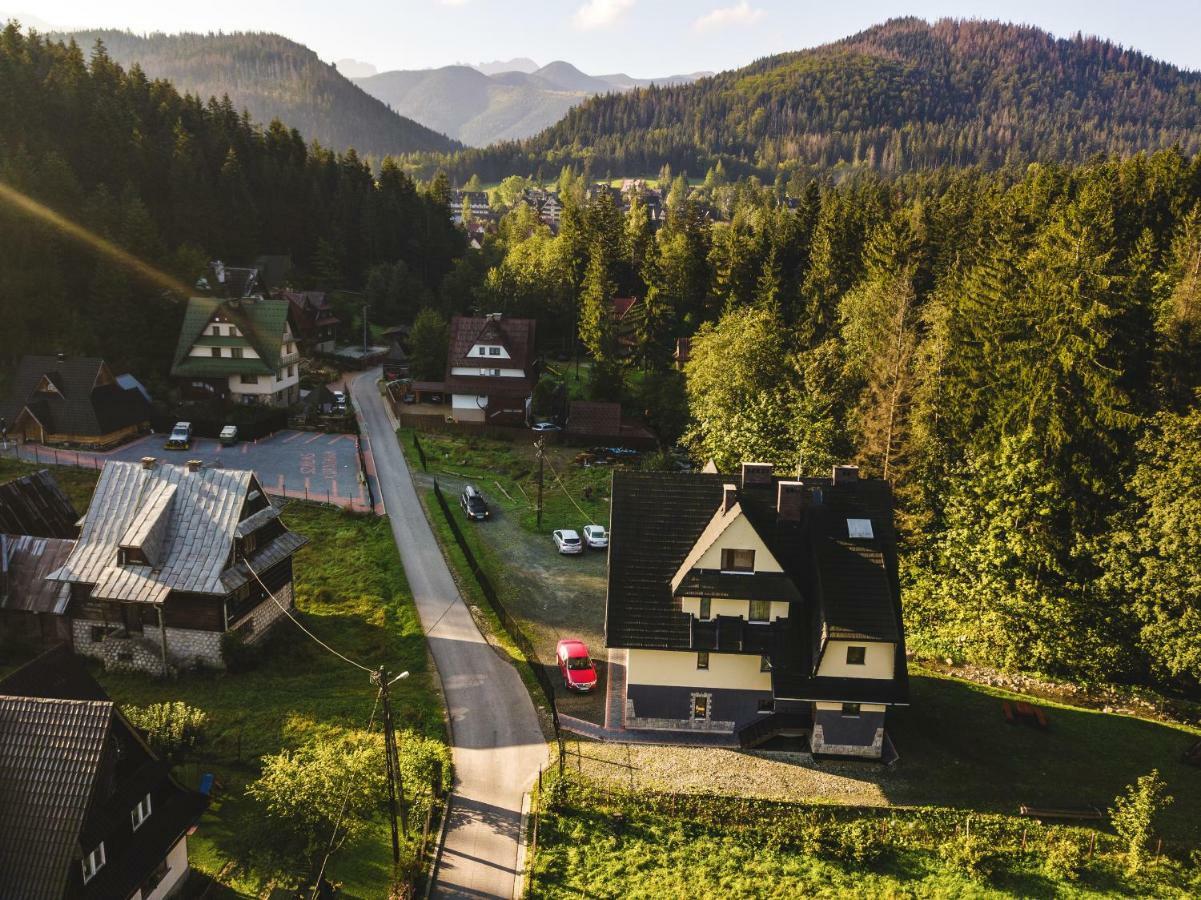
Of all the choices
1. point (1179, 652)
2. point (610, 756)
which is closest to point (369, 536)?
point (610, 756)

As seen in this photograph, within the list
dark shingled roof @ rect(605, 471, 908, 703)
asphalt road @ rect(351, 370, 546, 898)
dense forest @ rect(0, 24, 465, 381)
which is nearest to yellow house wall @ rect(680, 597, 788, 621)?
dark shingled roof @ rect(605, 471, 908, 703)

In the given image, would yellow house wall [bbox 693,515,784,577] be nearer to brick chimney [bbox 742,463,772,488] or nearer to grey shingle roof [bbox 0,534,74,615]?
brick chimney [bbox 742,463,772,488]

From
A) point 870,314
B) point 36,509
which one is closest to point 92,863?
point 36,509

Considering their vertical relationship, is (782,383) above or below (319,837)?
above

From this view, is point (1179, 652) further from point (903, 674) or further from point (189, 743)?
point (189, 743)

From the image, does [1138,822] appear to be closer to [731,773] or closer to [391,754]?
[731,773]

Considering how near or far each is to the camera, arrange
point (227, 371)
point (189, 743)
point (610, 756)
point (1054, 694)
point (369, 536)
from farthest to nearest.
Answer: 1. point (227, 371)
2. point (369, 536)
3. point (1054, 694)
4. point (610, 756)
5. point (189, 743)

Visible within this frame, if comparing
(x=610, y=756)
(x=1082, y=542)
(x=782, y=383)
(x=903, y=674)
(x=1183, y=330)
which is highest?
(x=1183, y=330)
